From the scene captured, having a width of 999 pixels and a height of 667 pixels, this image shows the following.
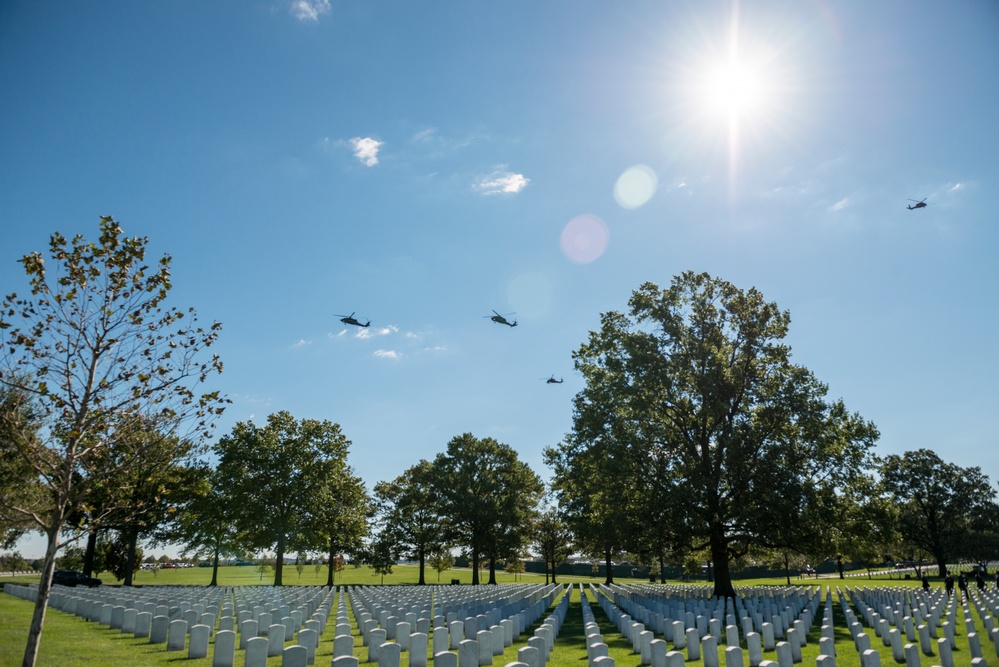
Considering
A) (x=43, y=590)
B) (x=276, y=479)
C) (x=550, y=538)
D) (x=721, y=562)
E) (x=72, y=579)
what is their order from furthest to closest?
(x=550, y=538), (x=276, y=479), (x=72, y=579), (x=721, y=562), (x=43, y=590)

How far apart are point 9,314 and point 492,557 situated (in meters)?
41.2

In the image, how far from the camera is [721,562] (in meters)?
23.3

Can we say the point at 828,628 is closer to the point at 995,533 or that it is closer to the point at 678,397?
the point at 678,397

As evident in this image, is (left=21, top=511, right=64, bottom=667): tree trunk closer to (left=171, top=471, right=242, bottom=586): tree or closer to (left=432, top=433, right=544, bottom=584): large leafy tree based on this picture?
(left=171, top=471, right=242, bottom=586): tree

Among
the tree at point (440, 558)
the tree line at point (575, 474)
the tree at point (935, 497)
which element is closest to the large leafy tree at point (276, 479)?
the tree line at point (575, 474)

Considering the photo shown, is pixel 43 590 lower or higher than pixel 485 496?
lower

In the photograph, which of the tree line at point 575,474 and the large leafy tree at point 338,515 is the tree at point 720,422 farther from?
the large leafy tree at point 338,515

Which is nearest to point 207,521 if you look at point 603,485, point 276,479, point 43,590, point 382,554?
point 276,479

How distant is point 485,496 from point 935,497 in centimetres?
4019

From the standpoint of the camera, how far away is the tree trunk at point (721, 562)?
2261 cm

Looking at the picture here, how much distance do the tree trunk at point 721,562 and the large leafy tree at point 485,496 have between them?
22710 mm

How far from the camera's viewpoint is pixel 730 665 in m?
8.45

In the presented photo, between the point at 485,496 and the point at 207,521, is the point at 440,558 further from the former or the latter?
the point at 207,521

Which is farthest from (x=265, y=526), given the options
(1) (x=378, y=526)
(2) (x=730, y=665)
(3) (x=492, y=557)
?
(2) (x=730, y=665)
